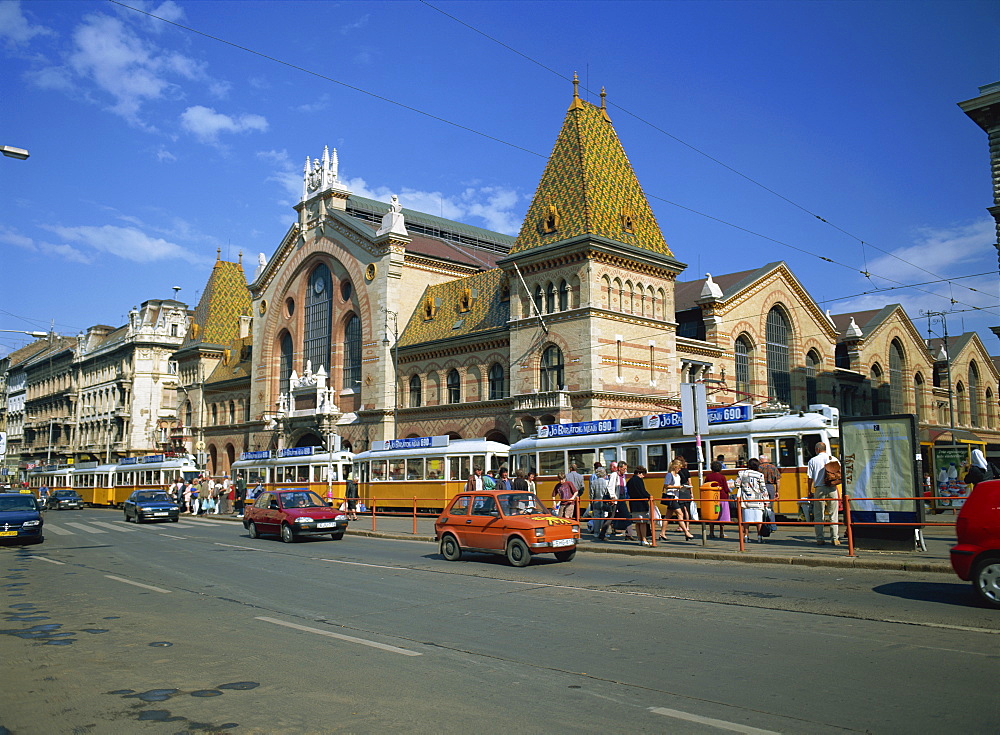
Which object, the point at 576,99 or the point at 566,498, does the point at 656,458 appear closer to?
the point at 566,498

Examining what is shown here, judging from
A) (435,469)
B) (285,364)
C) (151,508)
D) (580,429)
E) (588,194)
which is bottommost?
(151,508)

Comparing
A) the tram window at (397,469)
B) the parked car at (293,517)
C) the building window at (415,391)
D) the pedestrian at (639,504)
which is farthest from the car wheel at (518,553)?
the building window at (415,391)

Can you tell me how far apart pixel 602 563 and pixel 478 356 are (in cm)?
2551

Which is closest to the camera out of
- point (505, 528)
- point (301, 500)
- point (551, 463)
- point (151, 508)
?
point (505, 528)

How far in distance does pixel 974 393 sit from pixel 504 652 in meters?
67.0

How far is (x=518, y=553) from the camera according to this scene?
52.4 ft

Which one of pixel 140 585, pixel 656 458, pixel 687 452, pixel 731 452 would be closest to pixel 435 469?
pixel 656 458

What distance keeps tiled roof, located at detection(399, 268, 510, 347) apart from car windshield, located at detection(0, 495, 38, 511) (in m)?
22.0

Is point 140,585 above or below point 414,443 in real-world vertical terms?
below

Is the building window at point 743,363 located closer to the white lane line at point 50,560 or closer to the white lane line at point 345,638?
the white lane line at point 50,560

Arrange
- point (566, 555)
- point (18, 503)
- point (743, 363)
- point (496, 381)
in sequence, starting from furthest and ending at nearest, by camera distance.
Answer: point (743, 363) < point (496, 381) < point (18, 503) < point (566, 555)

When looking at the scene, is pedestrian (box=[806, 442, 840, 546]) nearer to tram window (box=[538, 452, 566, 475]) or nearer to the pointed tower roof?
tram window (box=[538, 452, 566, 475])

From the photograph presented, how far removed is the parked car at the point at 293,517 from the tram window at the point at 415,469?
854 centimetres

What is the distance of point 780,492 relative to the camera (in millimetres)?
22391
